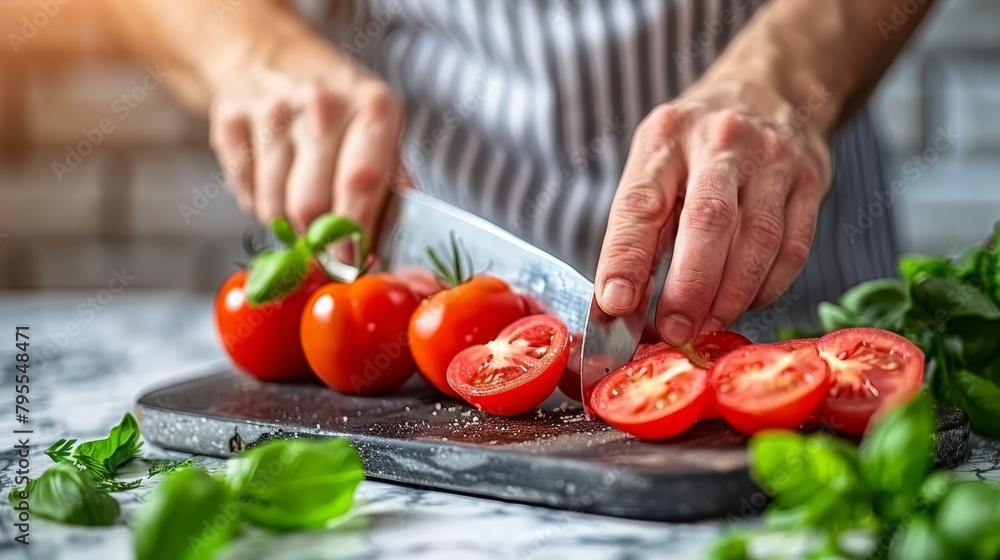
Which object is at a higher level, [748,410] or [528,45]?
[528,45]

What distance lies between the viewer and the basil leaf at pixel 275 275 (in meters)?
1.20

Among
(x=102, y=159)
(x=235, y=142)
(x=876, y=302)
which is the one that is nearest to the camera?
(x=876, y=302)

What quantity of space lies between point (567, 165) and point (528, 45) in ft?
0.70

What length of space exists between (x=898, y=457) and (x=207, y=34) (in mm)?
1330

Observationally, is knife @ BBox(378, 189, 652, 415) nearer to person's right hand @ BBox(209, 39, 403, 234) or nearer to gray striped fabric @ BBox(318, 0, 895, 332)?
person's right hand @ BBox(209, 39, 403, 234)

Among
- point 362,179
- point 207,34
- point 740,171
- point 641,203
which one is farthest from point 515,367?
point 207,34

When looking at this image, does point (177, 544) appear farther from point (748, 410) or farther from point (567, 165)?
point (567, 165)

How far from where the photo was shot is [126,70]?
2.97m

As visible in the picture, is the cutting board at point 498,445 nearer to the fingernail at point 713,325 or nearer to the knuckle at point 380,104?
the fingernail at point 713,325

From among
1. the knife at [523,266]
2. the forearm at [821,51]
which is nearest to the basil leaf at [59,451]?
the knife at [523,266]

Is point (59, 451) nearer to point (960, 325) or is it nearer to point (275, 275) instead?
point (275, 275)

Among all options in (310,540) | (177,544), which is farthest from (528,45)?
(177,544)

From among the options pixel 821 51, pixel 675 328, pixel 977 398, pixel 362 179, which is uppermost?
pixel 821 51

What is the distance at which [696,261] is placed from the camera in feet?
3.23
